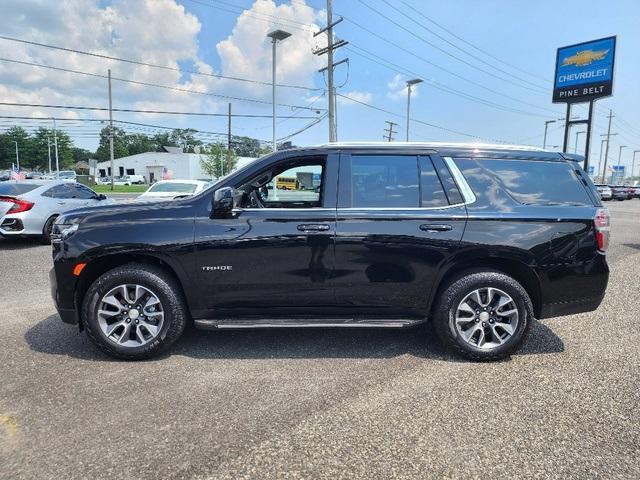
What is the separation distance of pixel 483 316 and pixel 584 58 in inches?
1343

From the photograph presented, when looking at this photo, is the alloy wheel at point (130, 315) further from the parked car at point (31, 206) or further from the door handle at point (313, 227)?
the parked car at point (31, 206)

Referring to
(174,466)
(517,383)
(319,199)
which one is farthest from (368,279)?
(174,466)

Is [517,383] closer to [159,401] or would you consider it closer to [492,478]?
[492,478]

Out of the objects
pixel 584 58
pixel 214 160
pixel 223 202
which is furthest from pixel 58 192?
pixel 214 160

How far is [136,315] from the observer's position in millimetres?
3805

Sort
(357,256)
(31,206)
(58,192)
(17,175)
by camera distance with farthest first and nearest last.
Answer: (17,175), (58,192), (31,206), (357,256)

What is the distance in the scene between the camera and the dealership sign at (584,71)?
2912 centimetres

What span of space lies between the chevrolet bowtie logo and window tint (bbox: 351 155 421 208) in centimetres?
3330

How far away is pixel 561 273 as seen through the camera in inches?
151

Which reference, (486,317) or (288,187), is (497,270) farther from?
(288,187)

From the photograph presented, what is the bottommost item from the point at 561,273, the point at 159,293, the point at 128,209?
the point at 159,293

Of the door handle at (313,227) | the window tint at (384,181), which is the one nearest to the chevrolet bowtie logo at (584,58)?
the window tint at (384,181)

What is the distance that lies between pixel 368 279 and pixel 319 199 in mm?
832

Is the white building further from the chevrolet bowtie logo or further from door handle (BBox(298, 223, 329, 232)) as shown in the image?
door handle (BBox(298, 223, 329, 232))
